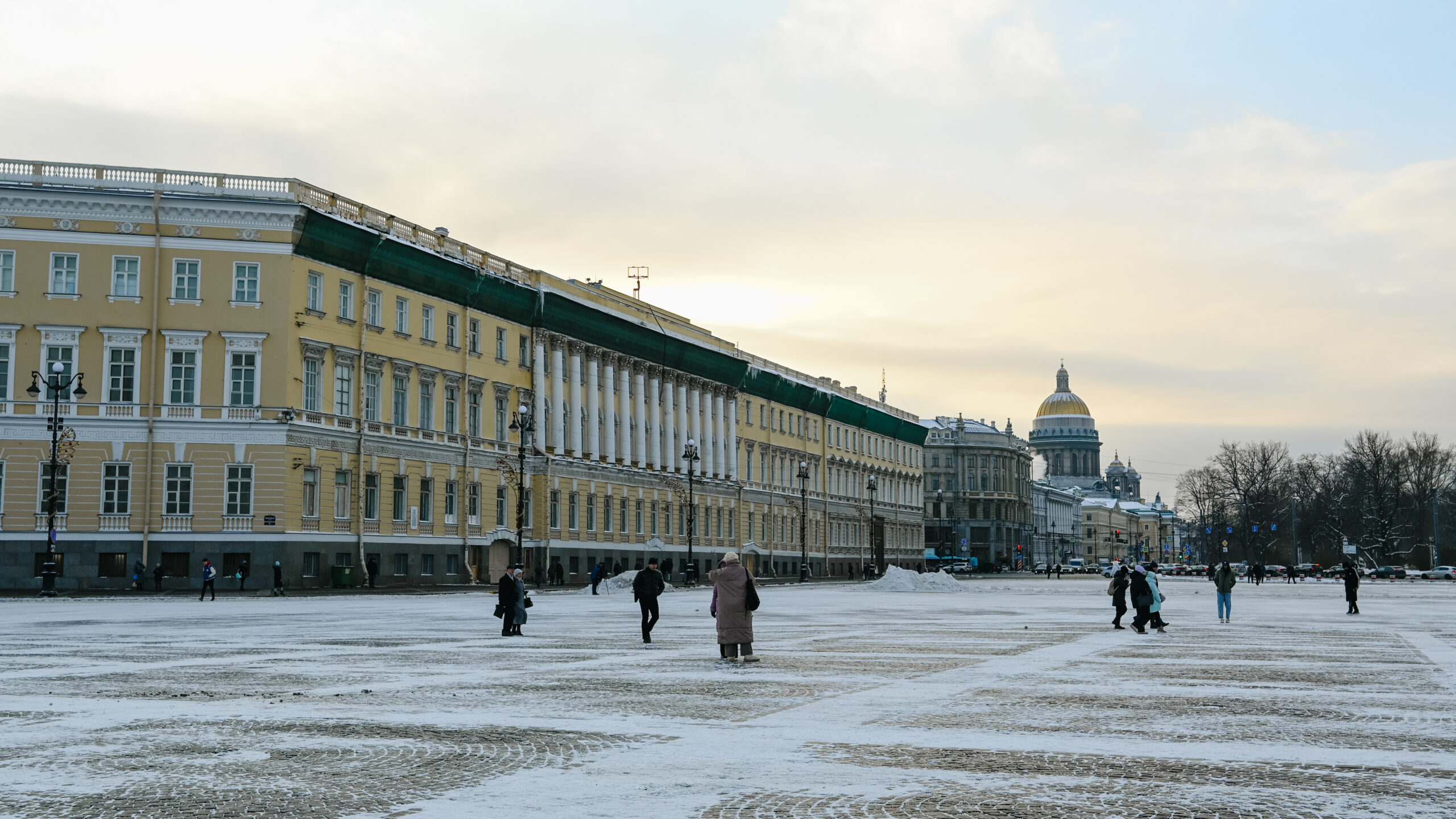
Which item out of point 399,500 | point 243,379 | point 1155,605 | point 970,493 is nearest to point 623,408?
point 399,500

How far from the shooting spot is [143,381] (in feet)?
182

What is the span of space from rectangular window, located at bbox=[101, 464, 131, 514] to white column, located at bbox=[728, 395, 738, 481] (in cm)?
5051

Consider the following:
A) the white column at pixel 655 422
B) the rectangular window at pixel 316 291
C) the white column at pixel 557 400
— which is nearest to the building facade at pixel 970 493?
the white column at pixel 655 422

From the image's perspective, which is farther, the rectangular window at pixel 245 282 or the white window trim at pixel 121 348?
the rectangular window at pixel 245 282

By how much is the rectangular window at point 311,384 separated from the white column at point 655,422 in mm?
32455

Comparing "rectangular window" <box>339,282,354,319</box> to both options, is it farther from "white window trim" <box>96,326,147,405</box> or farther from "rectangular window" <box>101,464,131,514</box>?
"rectangular window" <box>101,464,131,514</box>

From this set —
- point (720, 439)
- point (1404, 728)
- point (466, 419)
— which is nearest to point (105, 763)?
point (1404, 728)

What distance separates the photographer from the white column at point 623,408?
84688 millimetres

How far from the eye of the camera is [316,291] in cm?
5881

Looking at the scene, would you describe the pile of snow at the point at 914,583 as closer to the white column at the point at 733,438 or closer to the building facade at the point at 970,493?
the white column at the point at 733,438

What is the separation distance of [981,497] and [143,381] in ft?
463

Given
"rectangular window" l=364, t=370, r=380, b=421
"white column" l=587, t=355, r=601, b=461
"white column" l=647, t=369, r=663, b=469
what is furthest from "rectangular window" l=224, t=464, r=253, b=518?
"white column" l=647, t=369, r=663, b=469

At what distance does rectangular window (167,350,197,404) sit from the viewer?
183 feet

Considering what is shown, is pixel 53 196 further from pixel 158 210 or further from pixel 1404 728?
pixel 1404 728
